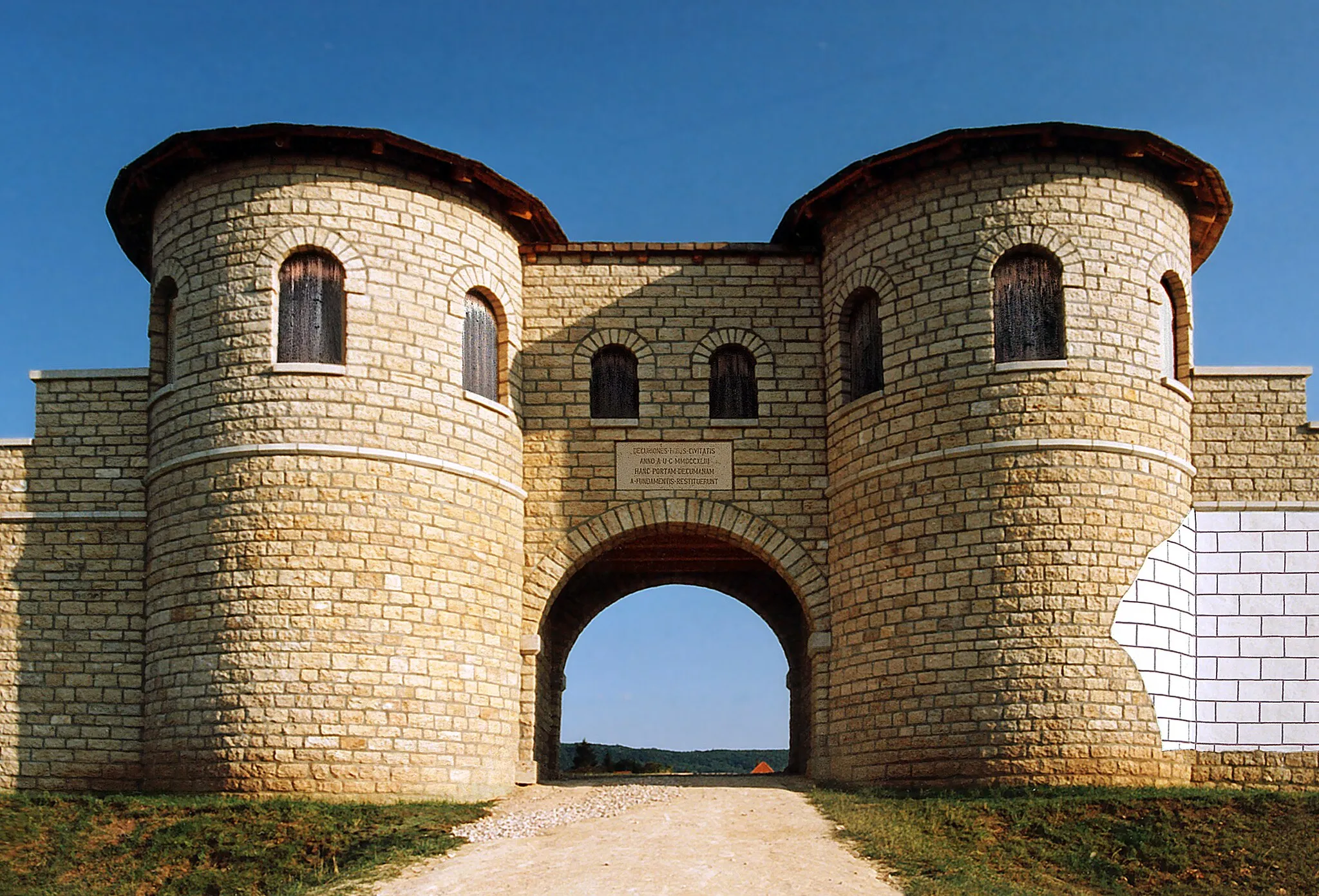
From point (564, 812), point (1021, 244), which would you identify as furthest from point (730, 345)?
point (564, 812)

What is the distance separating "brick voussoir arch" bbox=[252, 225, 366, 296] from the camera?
2003 cm

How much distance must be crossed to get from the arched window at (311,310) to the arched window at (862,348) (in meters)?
6.91

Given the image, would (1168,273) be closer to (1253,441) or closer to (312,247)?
(1253,441)

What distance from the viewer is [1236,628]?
20.1 metres

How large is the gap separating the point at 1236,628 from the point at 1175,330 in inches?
160

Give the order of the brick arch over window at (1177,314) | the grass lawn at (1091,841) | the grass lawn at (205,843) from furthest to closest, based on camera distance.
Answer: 1. the brick arch over window at (1177,314)
2. the grass lawn at (205,843)
3. the grass lawn at (1091,841)

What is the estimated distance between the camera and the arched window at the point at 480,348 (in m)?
21.2

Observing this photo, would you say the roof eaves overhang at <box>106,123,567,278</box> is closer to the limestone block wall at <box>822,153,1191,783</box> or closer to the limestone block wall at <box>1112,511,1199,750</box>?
the limestone block wall at <box>822,153,1191,783</box>

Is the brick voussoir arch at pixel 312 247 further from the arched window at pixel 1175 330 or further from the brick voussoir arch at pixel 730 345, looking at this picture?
the arched window at pixel 1175 330

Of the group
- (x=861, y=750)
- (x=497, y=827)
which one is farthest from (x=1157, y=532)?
(x=497, y=827)

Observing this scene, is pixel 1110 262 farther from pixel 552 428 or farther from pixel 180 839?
pixel 180 839

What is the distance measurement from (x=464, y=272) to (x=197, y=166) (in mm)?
3765

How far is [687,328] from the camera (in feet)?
72.5

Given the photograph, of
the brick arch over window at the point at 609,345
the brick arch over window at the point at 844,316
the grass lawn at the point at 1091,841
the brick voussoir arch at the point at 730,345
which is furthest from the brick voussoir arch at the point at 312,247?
the grass lawn at the point at 1091,841
